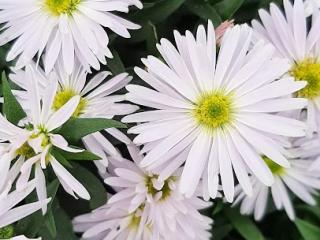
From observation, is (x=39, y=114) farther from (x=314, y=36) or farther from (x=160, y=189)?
(x=314, y=36)

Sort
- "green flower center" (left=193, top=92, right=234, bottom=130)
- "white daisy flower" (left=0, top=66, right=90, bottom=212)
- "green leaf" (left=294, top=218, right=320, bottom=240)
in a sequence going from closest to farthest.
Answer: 1. "white daisy flower" (left=0, top=66, right=90, bottom=212)
2. "green flower center" (left=193, top=92, right=234, bottom=130)
3. "green leaf" (left=294, top=218, right=320, bottom=240)

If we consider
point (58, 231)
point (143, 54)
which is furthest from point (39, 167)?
point (143, 54)

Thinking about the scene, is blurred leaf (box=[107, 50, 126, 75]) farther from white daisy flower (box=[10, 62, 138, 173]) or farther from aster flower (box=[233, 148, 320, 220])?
aster flower (box=[233, 148, 320, 220])

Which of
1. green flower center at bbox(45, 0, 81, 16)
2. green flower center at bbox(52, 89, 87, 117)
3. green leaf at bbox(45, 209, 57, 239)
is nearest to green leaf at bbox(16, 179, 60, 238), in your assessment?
green leaf at bbox(45, 209, 57, 239)

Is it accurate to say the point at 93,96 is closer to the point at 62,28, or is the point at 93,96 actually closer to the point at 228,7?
the point at 62,28

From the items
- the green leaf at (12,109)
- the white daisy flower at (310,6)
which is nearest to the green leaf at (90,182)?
the green leaf at (12,109)

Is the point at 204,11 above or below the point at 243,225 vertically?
above

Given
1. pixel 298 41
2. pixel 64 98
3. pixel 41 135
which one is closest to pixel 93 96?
pixel 64 98
